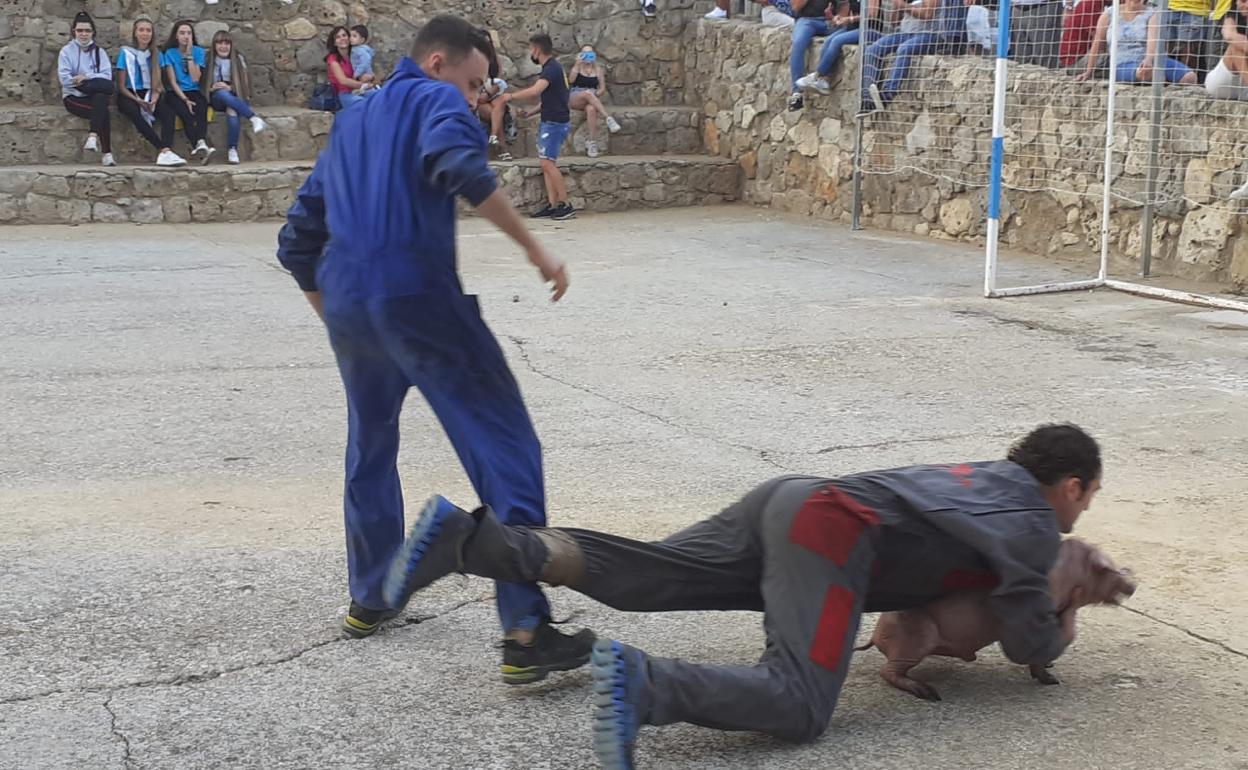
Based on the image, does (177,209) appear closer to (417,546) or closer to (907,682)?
(417,546)

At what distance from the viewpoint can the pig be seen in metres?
3.21

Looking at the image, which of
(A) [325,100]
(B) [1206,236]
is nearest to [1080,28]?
(B) [1206,236]

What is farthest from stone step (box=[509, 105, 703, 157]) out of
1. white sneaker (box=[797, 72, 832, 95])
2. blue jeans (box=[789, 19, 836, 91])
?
white sneaker (box=[797, 72, 832, 95])

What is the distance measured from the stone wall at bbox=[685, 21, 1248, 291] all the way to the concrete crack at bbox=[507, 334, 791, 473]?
475 cm

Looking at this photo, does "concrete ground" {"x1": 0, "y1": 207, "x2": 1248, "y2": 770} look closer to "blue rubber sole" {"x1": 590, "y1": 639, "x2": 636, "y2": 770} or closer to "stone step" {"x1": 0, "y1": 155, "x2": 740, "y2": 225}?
"blue rubber sole" {"x1": 590, "y1": 639, "x2": 636, "y2": 770}

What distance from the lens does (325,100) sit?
49.6 feet

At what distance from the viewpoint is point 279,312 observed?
871cm

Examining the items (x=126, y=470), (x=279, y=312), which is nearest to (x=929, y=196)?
(x=279, y=312)

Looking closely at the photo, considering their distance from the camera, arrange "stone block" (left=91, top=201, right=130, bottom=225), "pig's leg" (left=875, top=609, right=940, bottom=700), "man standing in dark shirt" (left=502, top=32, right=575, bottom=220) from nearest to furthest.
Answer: "pig's leg" (left=875, top=609, right=940, bottom=700) < "stone block" (left=91, top=201, right=130, bottom=225) < "man standing in dark shirt" (left=502, top=32, right=575, bottom=220)

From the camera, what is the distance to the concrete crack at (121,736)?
299 cm

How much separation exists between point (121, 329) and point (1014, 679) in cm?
615

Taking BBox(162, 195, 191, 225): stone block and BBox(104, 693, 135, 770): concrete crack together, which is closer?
BBox(104, 693, 135, 770): concrete crack

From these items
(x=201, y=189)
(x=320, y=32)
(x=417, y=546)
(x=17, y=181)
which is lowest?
(x=201, y=189)

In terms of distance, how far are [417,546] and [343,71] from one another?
41.8 feet
